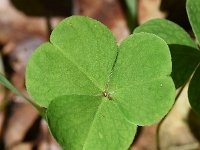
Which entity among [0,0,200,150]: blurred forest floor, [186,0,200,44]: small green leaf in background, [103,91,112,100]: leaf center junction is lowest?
[0,0,200,150]: blurred forest floor

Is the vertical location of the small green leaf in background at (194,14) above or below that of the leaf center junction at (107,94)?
below

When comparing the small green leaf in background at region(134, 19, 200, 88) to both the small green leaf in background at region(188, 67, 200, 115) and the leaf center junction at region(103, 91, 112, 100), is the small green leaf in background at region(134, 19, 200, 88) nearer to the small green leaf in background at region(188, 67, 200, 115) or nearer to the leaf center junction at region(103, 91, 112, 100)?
the small green leaf in background at region(188, 67, 200, 115)

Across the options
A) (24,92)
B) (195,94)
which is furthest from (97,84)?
(24,92)

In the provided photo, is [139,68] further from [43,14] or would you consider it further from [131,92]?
[43,14]

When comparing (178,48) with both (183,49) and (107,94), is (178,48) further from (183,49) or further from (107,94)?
(107,94)

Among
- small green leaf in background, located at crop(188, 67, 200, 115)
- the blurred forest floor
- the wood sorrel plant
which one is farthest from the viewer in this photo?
the blurred forest floor

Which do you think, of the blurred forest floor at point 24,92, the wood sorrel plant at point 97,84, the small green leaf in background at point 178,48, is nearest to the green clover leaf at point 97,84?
the wood sorrel plant at point 97,84

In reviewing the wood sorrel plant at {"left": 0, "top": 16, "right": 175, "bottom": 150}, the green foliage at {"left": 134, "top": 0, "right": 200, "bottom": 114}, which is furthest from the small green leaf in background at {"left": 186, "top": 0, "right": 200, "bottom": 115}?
the wood sorrel plant at {"left": 0, "top": 16, "right": 175, "bottom": 150}

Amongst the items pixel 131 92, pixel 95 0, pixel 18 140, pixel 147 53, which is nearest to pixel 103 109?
pixel 131 92

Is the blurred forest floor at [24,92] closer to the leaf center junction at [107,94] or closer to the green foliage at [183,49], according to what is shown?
the green foliage at [183,49]
